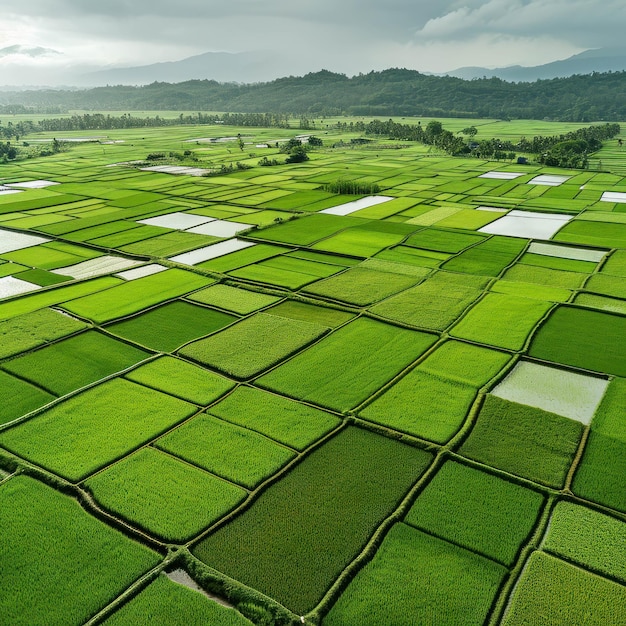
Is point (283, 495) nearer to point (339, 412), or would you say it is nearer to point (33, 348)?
point (339, 412)

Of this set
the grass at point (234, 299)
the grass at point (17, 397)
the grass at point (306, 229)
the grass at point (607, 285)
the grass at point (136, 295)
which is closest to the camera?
the grass at point (17, 397)

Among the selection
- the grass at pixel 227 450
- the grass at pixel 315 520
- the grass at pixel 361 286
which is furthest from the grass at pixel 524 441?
the grass at pixel 361 286

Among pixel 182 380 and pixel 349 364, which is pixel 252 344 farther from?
pixel 349 364

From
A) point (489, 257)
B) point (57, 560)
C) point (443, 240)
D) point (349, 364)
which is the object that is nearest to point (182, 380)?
point (349, 364)

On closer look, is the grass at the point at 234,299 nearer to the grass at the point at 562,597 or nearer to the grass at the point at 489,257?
the grass at the point at 489,257

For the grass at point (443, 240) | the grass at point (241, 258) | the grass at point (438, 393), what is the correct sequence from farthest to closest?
the grass at point (443, 240) < the grass at point (241, 258) < the grass at point (438, 393)

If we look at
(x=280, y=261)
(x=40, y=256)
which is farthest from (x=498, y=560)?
(x=40, y=256)

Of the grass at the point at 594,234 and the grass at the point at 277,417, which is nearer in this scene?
the grass at the point at 277,417
